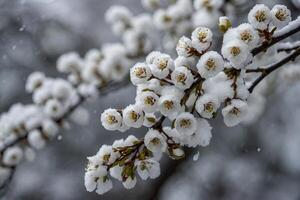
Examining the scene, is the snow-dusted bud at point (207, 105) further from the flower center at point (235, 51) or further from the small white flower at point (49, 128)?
the small white flower at point (49, 128)

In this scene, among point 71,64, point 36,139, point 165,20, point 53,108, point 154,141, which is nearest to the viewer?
point 154,141

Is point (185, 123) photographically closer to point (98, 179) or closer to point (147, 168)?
point (147, 168)

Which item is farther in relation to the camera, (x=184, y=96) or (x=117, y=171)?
(x=117, y=171)

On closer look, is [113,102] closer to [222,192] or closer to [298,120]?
[222,192]

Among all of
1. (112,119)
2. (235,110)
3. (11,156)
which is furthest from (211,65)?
(11,156)

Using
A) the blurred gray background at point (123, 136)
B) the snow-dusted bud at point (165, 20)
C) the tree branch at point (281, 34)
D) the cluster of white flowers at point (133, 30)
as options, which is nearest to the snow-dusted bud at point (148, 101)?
the tree branch at point (281, 34)

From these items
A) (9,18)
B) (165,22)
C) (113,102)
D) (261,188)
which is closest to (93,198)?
(113,102)
